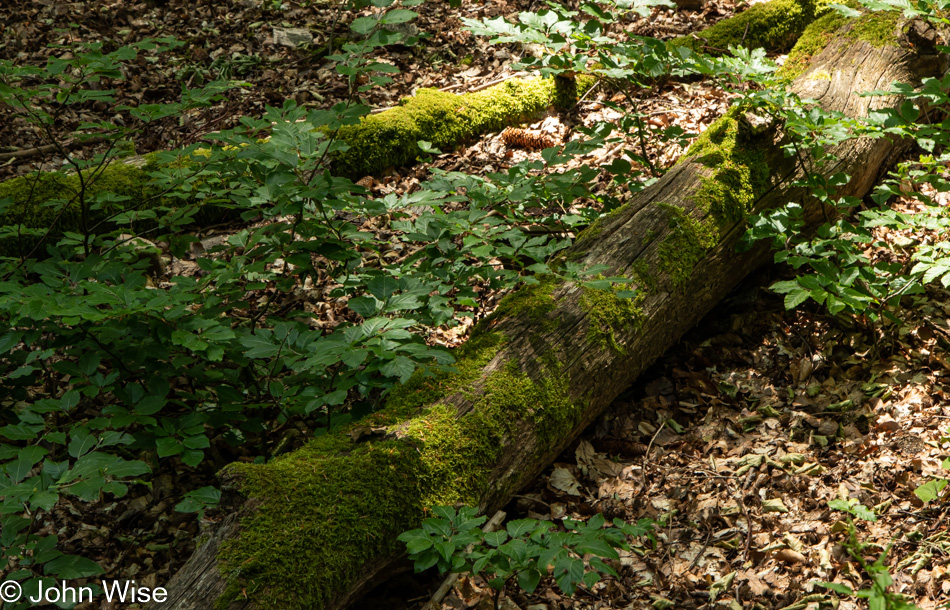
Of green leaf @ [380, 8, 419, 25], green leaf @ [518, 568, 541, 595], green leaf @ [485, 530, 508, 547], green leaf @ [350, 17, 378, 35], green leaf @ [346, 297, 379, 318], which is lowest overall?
green leaf @ [518, 568, 541, 595]

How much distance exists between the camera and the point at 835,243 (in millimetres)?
2920

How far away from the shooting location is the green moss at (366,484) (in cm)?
207

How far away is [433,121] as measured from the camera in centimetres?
513

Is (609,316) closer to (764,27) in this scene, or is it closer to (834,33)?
(834,33)

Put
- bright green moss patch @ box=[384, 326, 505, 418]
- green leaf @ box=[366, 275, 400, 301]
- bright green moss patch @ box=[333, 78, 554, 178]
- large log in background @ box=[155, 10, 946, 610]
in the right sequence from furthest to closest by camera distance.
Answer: bright green moss patch @ box=[333, 78, 554, 178]
bright green moss patch @ box=[384, 326, 505, 418]
green leaf @ box=[366, 275, 400, 301]
large log in background @ box=[155, 10, 946, 610]

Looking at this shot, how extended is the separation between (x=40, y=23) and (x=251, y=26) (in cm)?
212

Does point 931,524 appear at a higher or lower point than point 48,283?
lower

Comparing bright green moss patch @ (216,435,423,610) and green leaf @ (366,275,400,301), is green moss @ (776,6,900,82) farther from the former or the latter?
bright green moss patch @ (216,435,423,610)

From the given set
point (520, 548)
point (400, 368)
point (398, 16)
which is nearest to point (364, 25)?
point (398, 16)

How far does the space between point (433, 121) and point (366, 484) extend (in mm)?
3550

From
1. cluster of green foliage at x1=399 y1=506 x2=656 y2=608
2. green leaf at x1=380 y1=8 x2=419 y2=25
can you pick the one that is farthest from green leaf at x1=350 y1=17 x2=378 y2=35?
cluster of green foliage at x1=399 y1=506 x2=656 y2=608

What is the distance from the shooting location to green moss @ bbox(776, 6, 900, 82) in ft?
13.5

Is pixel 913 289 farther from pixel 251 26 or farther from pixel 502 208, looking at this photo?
pixel 251 26

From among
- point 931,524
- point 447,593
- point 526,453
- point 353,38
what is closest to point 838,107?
point 931,524
